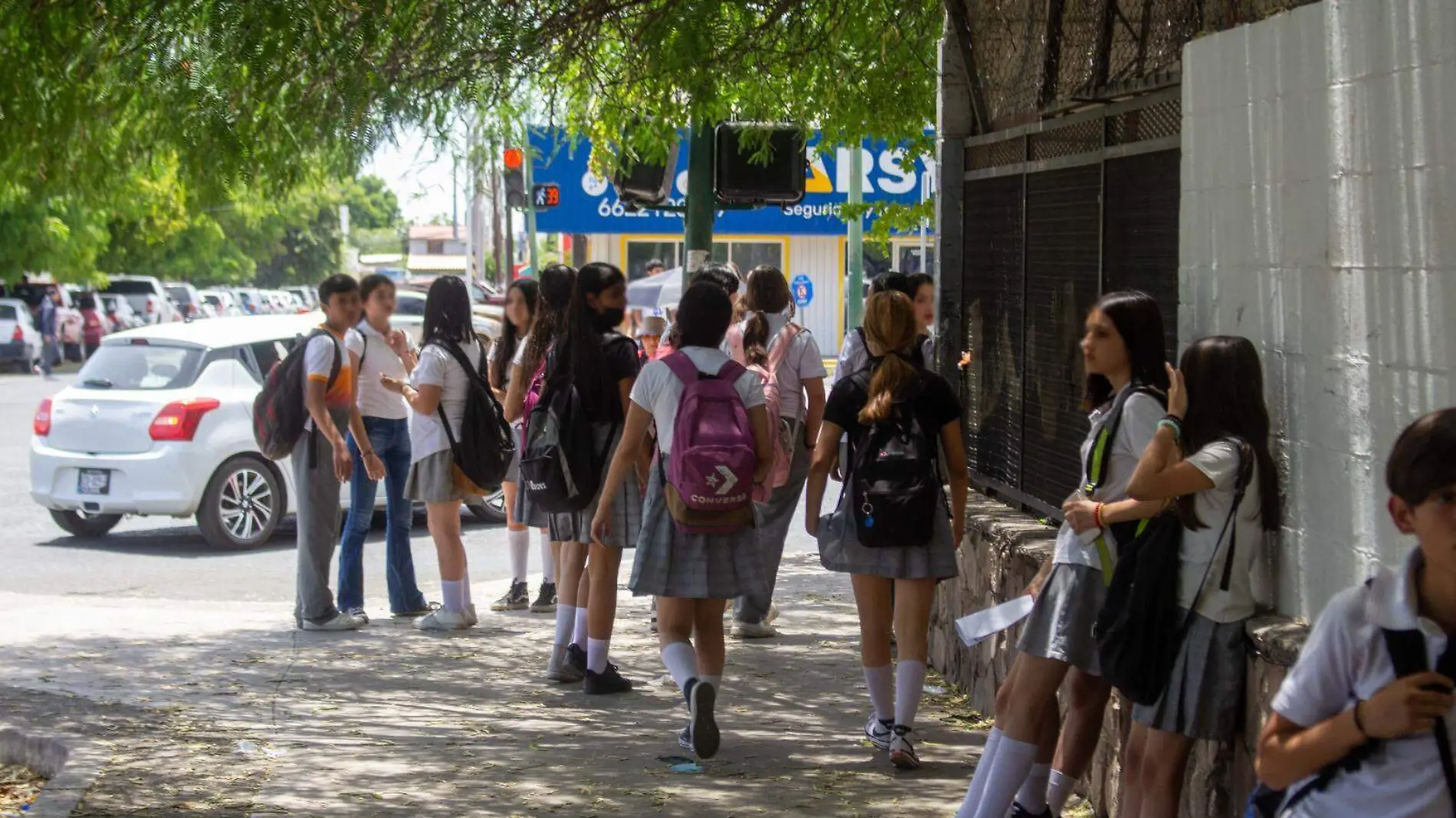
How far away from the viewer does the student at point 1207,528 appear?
467 centimetres

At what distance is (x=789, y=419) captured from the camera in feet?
28.9

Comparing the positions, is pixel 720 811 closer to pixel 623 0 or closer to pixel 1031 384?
pixel 1031 384

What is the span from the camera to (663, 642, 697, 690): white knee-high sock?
6.76 m

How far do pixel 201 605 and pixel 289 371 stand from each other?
211cm

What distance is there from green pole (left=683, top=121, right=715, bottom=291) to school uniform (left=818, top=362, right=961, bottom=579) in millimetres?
4822

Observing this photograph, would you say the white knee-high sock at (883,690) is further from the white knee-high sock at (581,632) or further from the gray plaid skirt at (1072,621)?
the white knee-high sock at (581,632)

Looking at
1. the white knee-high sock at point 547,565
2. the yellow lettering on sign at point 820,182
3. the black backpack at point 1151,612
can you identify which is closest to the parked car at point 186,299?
the yellow lettering on sign at point 820,182

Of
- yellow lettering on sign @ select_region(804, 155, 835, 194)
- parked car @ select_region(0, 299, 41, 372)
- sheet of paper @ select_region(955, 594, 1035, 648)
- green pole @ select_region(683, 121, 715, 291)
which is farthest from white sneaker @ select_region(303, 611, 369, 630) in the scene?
parked car @ select_region(0, 299, 41, 372)

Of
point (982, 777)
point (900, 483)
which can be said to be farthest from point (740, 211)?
point (982, 777)

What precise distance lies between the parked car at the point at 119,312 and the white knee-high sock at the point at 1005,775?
144 ft

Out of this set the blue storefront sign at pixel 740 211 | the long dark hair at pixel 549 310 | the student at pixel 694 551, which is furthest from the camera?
the blue storefront sign at pixel 740 211

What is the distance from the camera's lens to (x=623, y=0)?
883 cm

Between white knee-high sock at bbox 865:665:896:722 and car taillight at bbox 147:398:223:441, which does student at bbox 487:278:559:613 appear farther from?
car taillight at bbox 147:398:223:441

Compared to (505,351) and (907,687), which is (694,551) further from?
(505,351)
